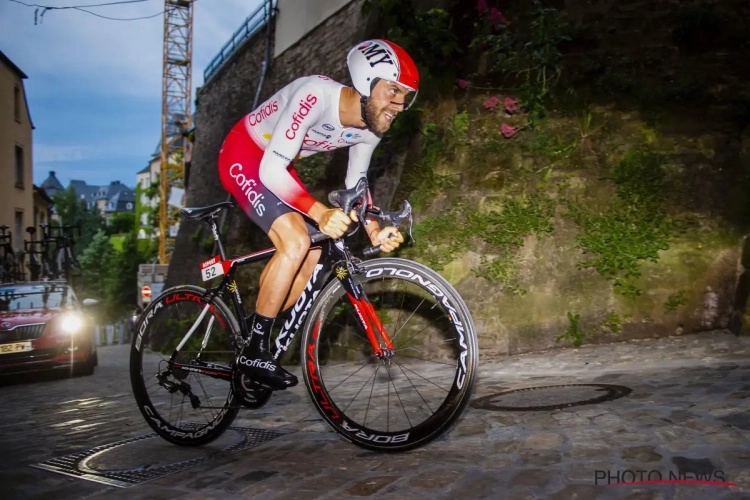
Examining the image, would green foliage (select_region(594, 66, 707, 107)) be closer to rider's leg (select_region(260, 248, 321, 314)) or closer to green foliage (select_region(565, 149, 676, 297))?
green foliage (select_region(565, 149, 676, 297))

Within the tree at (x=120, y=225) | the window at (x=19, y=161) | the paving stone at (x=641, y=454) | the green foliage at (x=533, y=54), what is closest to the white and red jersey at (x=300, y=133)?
the paving stone at (x=641, y=454)

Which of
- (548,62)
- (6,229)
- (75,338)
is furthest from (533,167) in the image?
(6,229)

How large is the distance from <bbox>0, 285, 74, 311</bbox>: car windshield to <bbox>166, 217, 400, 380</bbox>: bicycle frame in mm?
7358

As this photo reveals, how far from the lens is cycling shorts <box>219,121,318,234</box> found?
328 cm

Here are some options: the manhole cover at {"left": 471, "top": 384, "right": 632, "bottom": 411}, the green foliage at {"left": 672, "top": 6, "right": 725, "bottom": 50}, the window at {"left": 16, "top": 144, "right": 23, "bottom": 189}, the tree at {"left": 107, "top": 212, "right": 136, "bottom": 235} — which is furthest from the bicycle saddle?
the tree at {"left": 107, "top": 212, "right": 136, "bottom": 235}

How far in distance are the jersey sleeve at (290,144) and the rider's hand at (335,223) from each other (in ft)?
0.67

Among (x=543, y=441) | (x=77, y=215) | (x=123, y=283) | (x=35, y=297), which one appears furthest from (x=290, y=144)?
(x=77, y=215)

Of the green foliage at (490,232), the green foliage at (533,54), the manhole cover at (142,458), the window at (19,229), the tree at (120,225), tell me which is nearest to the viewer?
the manhole cover at (142,458)

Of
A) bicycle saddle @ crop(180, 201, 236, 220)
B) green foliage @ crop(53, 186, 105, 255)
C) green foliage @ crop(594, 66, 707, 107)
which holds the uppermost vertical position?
green foliage @ crop(53, 186, 105, 255)

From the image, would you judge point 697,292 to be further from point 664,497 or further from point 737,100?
point 664,497

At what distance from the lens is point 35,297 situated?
33.0 feet

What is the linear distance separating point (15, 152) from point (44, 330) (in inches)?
558

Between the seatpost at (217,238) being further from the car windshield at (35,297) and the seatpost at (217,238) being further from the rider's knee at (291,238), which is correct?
the car windshield at (35,297)

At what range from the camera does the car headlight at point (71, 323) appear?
31.7ft
